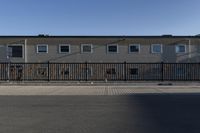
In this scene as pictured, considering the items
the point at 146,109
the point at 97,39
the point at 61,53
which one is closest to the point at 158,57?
the point at 97,39

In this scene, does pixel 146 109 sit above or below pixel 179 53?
below

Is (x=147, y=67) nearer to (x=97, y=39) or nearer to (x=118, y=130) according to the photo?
(x=97, y=39)

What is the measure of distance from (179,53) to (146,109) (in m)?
36.9

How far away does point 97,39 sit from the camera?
48.0 meters

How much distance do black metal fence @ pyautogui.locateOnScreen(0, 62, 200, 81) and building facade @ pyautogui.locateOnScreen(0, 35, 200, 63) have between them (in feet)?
18.1

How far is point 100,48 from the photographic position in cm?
4806

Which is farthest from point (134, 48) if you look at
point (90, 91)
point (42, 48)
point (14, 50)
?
point (90, 91)

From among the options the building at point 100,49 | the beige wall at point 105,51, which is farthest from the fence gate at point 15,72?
the beige wall at point 105,51

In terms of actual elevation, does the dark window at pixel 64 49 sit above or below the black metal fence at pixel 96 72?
above

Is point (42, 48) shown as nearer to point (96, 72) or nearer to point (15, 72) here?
point (15, 72)

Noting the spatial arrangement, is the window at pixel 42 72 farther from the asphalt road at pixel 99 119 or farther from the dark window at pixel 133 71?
the asphalt road at pixel 99 119

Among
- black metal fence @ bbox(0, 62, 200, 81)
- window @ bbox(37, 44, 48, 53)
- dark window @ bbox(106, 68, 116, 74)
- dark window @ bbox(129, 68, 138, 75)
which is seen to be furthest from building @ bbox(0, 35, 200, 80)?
dark window @ bbox(106, 68, 116, 74)

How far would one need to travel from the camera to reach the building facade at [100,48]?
47875mm

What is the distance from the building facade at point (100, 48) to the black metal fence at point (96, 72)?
18.1ft
